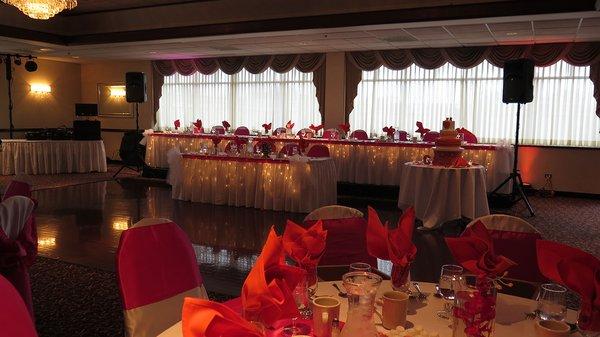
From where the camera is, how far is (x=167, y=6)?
8.91m

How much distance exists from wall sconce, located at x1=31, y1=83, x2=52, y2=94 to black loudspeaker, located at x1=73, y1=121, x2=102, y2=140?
2.72 m

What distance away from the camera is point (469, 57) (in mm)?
9578

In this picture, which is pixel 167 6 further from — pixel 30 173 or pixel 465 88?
pixel 465 88

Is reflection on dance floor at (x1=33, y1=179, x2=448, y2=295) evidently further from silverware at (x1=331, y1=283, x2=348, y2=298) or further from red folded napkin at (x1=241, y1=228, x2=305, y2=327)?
red folded napkin at (x1=241, y1=228, x2=305, y2=327)

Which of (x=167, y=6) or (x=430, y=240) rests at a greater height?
(x=167, y=6)

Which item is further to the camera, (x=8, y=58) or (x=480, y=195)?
(x=8, y=58)

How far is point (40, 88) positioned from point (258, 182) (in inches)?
345

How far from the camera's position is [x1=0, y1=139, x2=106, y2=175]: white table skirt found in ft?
34.4

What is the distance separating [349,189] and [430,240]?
348cm

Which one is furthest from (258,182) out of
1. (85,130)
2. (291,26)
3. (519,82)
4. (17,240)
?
(85,130)

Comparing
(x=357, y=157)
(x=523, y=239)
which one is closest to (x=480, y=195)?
(x=357, y=157)

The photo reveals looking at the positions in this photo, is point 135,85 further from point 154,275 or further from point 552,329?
point 552,329

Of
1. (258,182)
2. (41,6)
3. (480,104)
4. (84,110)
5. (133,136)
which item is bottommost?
(258,182)

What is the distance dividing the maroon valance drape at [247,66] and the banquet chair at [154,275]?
30.4 feet
